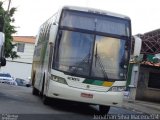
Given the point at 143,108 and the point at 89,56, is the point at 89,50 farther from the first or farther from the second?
the point at 143,108

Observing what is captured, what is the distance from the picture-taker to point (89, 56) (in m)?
17.2

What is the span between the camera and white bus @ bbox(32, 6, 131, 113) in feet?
55.6

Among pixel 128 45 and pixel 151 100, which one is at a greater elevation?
pixel 128 45

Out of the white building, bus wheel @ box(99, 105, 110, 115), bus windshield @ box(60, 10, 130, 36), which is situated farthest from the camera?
the white building

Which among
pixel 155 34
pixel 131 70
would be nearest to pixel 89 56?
pixel 155 34

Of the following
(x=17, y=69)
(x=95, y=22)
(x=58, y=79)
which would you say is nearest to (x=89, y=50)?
(x=95, y=22)

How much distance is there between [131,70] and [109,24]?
88.6 feet

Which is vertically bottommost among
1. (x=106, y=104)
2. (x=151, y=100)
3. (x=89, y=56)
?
Result: (x=151, y=100)

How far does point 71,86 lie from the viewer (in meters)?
16.9

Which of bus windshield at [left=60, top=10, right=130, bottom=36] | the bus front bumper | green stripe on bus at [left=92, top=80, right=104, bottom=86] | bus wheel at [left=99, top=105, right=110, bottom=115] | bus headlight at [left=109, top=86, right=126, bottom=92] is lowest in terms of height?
bus wheel at [left=99, top=105, right=110, bottom=115]

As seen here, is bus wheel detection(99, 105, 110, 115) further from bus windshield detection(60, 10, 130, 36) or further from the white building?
the white building

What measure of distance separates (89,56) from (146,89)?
25.3 meters

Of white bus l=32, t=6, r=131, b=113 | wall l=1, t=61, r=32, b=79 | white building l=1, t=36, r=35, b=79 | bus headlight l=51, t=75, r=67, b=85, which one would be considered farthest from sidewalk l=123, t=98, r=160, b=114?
wall l=1, t=61, r=32, b=79

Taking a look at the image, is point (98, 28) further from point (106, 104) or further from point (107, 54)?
point (106, 104)
